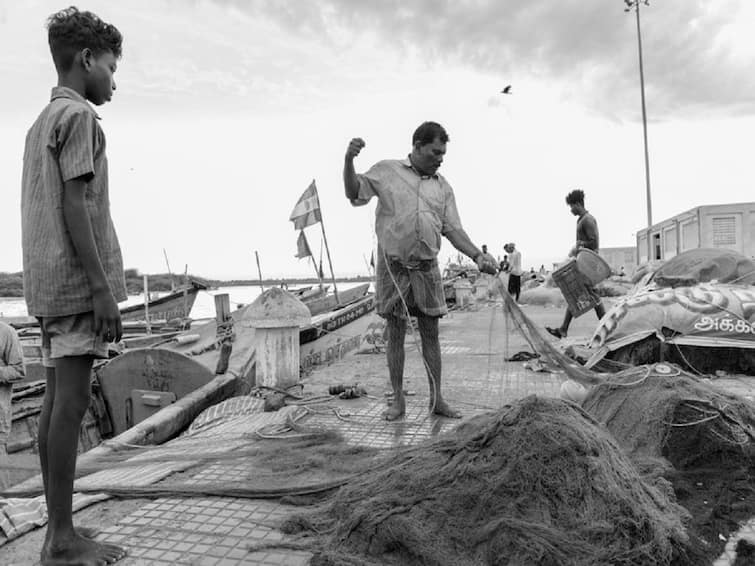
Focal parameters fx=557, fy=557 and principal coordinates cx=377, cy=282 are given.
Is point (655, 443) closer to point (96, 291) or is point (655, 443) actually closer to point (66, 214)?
point (96, 291)

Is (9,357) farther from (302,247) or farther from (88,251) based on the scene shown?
(302,247)

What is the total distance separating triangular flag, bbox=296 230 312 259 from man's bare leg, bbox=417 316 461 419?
10.8 meters

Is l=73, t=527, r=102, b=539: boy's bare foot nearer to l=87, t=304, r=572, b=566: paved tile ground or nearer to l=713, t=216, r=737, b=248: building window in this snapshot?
l=87, t=304, r=572, b=566: paved tile ground

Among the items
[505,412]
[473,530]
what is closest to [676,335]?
[505,412]

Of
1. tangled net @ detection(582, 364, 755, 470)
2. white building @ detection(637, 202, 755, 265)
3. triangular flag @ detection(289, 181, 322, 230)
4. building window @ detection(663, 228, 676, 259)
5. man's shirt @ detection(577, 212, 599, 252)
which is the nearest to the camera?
tangled net @ detection(582, 364, 755, 470)

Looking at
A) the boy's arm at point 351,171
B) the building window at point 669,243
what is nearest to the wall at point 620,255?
the building window at point 669,243

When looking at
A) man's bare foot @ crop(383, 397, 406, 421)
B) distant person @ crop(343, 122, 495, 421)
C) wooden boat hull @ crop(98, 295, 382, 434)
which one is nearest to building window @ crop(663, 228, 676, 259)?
wooden boat hull @ crop(98, 295, 382, 434)

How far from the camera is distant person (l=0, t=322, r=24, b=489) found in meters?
4.50

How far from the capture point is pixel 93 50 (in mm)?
2129

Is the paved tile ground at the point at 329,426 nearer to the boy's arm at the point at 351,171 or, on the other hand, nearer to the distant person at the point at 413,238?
the distant person at the point at 413,238

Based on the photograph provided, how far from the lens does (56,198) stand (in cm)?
197

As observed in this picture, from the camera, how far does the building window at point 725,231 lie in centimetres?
2003

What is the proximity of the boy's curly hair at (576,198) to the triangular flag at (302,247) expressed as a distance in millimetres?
8140

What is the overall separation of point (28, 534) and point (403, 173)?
119 inches
